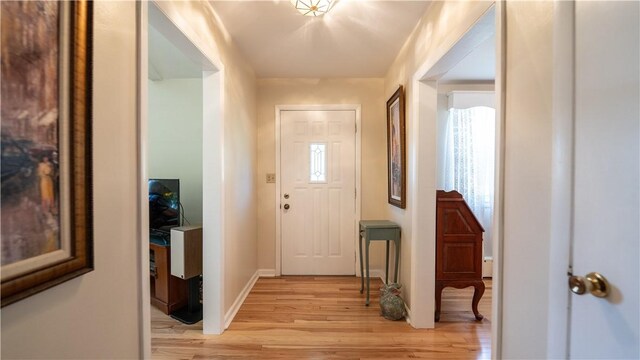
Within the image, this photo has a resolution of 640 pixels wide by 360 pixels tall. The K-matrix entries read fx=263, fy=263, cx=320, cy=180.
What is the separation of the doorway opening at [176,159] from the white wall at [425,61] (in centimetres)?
153

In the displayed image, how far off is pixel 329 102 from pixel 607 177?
276cm

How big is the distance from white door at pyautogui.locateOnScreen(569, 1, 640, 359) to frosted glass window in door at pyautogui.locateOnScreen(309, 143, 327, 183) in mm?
2567

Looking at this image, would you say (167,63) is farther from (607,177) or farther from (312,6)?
(607,177)

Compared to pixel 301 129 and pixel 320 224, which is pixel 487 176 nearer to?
pixel 320 224

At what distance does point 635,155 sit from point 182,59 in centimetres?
330

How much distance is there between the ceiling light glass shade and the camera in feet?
5.67

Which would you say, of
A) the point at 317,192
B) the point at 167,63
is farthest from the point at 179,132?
the point at 317,192

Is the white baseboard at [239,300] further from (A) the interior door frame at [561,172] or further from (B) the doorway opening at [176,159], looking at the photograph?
(A) the interior door frame at [561,172]

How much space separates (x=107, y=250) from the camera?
3.12 feet

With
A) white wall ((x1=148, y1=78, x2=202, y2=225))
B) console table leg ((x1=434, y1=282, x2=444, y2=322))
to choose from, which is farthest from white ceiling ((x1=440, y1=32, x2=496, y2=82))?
white wall ((x1=148, y1=78, x2=202, y2=225))

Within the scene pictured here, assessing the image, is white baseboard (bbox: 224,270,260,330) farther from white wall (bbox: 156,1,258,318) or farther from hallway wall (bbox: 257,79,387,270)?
hallway wall (bbox: 257,79,387,270)

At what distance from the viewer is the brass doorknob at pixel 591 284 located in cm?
75

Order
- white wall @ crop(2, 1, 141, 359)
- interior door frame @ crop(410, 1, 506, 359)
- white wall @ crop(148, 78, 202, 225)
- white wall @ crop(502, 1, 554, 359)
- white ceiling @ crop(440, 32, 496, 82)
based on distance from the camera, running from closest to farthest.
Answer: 1. white wall @ crop(2, 1, 141, 359)
2. white wall @ crop(502, 1, 554, 359)
3. interior door frame @ crop(410, 1, 506, 359)
4. white ceiling @ crop(440, 32, 496, 82)
5. white wall @ crop(148, 78, 202, 225)

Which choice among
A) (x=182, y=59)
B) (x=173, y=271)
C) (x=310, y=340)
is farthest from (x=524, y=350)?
(x=182, y=59)
